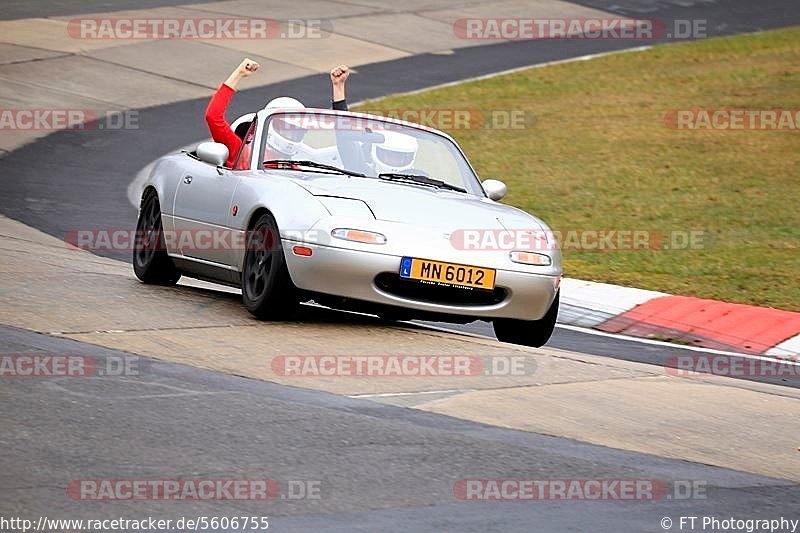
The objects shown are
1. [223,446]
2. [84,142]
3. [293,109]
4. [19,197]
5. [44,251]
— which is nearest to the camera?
[223,446]

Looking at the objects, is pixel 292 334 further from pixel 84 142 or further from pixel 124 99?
pixel 124 99

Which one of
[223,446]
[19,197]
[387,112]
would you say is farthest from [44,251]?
[387,112]

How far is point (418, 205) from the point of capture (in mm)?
9000

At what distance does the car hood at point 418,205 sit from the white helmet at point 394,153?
1.00 ft

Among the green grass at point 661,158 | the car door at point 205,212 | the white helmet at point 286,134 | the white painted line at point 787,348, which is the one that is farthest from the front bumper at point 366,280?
the green grass at point 661,158

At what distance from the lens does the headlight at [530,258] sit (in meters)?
8.81

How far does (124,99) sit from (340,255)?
15070 mm

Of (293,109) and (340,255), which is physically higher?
(293,109)

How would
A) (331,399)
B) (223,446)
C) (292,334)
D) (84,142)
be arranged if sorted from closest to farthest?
(223,446), (331,399), (292,334), (84,142)

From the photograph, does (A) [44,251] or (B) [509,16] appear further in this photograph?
(B) [509,16]

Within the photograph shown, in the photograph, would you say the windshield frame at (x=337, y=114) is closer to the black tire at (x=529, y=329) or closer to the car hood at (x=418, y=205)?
the car hood at (x=418, y=205)

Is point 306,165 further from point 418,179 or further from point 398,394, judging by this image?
point 398,394

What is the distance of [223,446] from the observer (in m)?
6.06

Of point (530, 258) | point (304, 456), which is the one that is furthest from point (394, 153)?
point (304, 456)
